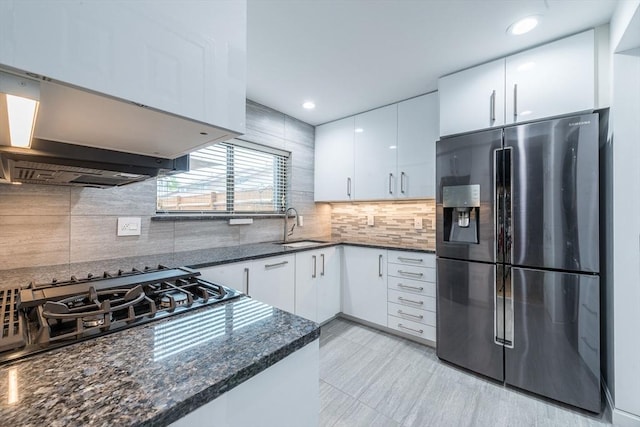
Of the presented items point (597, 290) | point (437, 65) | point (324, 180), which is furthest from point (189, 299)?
point (324, 180)

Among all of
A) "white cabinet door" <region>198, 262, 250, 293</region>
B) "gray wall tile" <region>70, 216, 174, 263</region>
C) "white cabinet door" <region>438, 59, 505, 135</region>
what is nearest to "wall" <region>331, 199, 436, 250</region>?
"white cabinet door" <region>438, 59, 505, 135</region>

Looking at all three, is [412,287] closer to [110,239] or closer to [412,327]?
[412,327]

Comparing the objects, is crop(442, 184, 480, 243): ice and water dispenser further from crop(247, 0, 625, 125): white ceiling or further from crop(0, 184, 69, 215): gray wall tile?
crop(0, 184, 69, 215): gray wall tile

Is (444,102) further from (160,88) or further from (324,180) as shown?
(160,88)

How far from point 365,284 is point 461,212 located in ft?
3.99

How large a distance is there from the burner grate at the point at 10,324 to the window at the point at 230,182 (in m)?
1.25

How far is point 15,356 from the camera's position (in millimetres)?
567

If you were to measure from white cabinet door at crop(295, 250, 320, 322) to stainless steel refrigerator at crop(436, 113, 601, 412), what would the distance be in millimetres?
1123

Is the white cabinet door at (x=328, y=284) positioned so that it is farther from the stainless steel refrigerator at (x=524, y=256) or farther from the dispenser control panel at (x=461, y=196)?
the dispenser control panel at (x=461, y=196)

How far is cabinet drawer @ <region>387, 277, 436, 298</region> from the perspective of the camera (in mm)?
2359

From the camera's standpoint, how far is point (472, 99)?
207cm

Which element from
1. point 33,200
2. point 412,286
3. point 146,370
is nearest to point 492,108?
point 412,286

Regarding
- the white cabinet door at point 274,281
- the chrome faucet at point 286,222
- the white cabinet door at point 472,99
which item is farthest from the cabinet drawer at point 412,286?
the white cabinet door at point 472,99

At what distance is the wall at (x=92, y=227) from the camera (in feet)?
4.74
